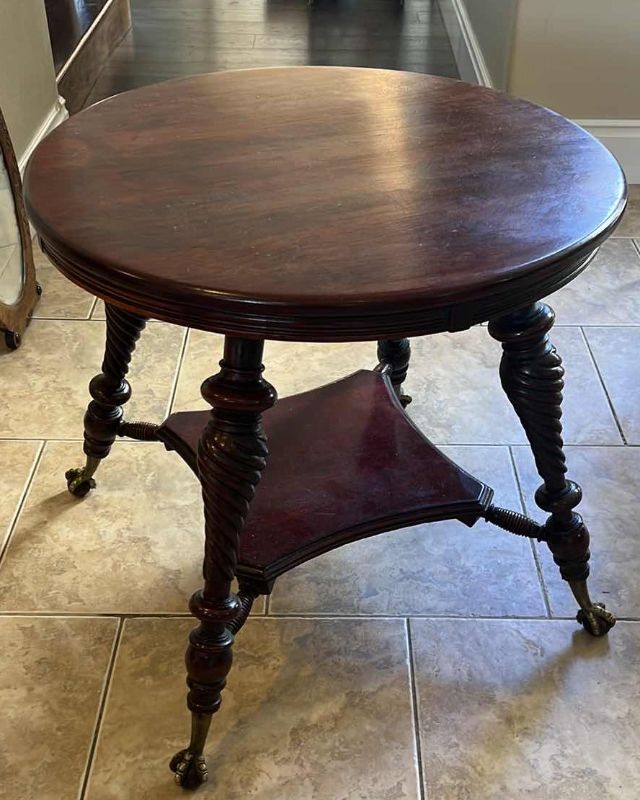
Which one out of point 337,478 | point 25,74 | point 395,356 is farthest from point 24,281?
point 337,478

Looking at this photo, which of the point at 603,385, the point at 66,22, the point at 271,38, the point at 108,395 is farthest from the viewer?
the point at 271,38

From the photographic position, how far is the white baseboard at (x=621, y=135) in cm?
237

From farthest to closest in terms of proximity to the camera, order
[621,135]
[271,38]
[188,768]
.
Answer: [271,38]
[621,135]
[188,768]

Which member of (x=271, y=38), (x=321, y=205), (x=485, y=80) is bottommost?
(x=271, y=38)

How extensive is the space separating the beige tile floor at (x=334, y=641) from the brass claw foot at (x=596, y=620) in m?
0.02

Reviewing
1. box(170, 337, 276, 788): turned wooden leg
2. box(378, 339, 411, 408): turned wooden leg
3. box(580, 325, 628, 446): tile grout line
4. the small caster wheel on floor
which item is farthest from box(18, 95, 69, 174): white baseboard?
box(170, 337, 276, 788): turned wooden leg

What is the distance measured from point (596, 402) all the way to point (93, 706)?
1012 millimetres

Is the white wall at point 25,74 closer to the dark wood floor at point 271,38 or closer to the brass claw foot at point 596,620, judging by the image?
the dark wood floor at point 271,38

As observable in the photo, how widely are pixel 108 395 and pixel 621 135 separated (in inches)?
65.1

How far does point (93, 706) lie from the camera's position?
1.14m

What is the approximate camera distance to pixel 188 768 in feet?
3.43

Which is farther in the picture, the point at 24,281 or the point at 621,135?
the point at 621,135

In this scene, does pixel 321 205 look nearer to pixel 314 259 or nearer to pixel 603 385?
pixel 314 259

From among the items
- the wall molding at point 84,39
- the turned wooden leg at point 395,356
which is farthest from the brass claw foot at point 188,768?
the wall molding at point 84,39
